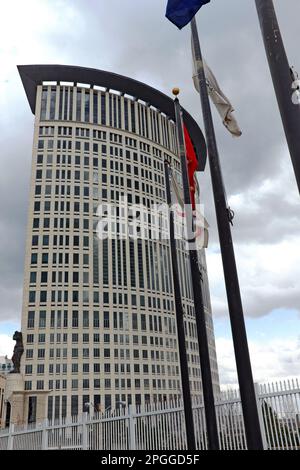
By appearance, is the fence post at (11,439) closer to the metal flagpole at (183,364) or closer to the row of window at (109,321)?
the metal flagpole at (183,364)

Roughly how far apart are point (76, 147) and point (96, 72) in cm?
1748

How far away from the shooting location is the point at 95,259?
3177 inches

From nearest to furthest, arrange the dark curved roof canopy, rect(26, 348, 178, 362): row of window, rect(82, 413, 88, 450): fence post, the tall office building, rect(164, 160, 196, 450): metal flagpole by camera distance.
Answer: rect(164, 160, 196, 450): metal flagpole → rect(82, 413, 88, 450): fence post → rect(26, 348, 178, 362): row of window → the tall office building → the dark curved roof canopy

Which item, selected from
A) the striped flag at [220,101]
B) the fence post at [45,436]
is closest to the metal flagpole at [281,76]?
the striped flag at [220,101]

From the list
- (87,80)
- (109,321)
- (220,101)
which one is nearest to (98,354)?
(109,321)

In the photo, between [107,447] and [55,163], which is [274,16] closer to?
[107,447]

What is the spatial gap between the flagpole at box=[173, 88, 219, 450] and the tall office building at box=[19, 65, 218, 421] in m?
58.7

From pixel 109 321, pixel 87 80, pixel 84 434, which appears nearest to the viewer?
pixel 84 434

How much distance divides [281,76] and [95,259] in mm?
76815

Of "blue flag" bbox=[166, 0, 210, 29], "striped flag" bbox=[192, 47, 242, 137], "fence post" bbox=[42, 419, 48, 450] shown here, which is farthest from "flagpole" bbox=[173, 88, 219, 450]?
"fence post" bbox=[42, 419, 48, 450]

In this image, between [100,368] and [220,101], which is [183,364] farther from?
[100,368]

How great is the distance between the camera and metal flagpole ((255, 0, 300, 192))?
4859mm

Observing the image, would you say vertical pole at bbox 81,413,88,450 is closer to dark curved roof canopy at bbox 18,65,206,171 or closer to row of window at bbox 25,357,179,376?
row of window at bbox 25,357,179,376

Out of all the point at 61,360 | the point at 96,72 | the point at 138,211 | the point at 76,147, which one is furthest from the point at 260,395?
the point at 96,72
